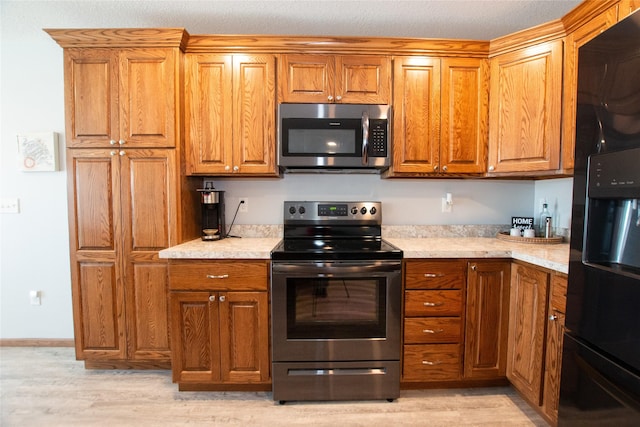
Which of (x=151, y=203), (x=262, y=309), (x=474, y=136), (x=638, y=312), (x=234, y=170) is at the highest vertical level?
(x=474, y=136)

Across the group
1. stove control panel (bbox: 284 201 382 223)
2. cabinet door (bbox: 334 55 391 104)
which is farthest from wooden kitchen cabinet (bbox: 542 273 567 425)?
cabinet door (bbox: 334 55 391 104)

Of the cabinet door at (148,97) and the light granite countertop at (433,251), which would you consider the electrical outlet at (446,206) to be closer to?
the light granite countertop at (433,251)

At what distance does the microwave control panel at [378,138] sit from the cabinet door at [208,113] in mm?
952

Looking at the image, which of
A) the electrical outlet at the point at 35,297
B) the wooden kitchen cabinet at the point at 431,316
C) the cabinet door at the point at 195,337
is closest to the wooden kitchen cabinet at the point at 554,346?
the wooden kitchen cabinet at the point at 431,316

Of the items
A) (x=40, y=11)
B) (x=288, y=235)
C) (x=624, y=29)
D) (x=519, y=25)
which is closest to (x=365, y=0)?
(x=519, y=25)

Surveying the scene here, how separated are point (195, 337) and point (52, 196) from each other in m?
1.76

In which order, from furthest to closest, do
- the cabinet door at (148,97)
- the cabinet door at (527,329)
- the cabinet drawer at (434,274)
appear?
1. the cabinet door at (148,97)
2. the cabinet drawer at (434,274)
3. the cabinet door at (527,329)

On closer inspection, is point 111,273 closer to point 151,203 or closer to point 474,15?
point 151,203

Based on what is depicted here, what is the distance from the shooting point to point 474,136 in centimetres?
202

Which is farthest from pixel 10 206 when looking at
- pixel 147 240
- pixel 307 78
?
pixel 307 78

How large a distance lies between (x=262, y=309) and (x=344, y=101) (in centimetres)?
144

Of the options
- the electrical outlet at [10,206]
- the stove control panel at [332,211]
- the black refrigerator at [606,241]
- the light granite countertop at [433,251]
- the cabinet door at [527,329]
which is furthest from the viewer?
the electrical outlet at [10,206]

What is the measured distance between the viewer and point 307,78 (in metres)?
1.96

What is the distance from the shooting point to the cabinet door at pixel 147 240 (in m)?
1.89
